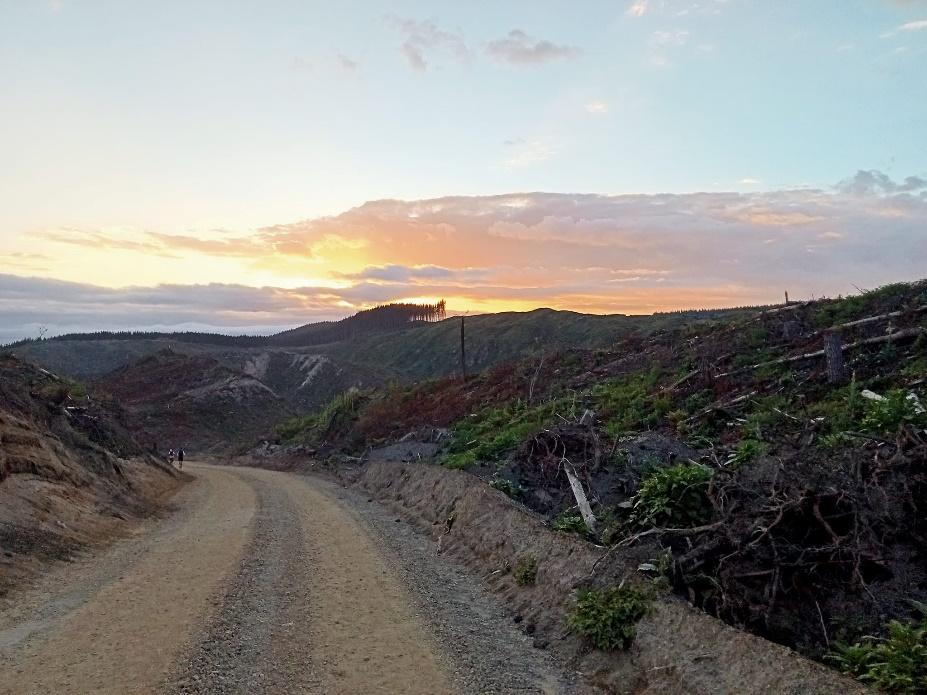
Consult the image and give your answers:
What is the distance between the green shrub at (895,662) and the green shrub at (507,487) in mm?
9806

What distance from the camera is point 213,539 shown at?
600 inches

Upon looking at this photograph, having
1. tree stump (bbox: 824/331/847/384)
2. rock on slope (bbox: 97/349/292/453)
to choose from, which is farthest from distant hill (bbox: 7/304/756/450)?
tree stump (bbox: 824/331/847/384)

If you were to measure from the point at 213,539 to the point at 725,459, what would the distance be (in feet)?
37.1

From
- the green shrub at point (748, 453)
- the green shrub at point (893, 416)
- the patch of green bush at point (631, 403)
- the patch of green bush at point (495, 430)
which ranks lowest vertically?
the patch of green bush at point (495, 430)

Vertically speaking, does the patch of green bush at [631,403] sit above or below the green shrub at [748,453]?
below

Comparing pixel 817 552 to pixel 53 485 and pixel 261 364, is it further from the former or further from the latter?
pixel 261 364

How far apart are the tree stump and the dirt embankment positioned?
1012 centimetres

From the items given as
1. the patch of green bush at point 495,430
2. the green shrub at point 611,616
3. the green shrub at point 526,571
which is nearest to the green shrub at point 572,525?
the green shrub at point 526,571

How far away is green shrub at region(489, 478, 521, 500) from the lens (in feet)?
53.6

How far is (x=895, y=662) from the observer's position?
19.0ft

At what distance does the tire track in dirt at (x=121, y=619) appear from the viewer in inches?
280

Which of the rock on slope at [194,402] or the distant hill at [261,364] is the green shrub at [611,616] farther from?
the rock on slope at [194,402]

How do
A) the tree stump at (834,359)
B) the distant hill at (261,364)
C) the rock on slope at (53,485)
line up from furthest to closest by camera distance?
the distant hill at (261,364) → the tree stump at (834,359) → the rock on slope at (53,485)

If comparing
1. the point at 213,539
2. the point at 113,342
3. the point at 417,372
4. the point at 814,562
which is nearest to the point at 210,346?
the point at 113,342
